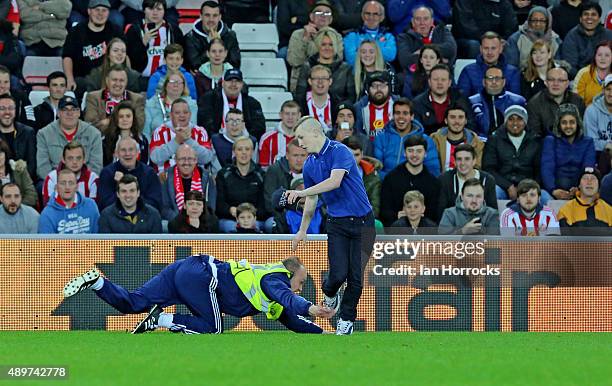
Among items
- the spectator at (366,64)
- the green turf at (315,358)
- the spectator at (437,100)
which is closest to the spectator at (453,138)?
the spectator at (437,100)

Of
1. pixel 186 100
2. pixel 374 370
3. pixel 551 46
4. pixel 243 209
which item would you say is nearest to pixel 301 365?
pixel 374 370

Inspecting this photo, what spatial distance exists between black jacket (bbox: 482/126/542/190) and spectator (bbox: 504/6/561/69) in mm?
1958

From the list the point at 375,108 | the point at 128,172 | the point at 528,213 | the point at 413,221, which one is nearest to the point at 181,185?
the point at 128,172

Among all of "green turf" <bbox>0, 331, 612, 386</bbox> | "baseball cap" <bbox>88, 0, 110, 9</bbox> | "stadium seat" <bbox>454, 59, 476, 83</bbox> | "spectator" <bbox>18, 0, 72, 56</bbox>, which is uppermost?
"baseball cap" <bbox>88, 0, 110, 9</bbox>

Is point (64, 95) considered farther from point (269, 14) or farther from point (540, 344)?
point (540, 344)

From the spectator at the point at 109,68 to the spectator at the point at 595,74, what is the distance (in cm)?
582

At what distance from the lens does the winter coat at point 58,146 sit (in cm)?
1666

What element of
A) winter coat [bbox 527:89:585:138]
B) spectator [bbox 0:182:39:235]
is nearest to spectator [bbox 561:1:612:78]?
winter coat [bbox 527:89:585:138]

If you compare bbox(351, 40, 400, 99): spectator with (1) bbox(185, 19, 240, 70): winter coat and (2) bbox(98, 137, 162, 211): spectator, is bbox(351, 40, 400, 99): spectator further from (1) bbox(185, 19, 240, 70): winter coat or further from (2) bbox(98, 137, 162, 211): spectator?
(2) bbox(98, 137, 162, 211): spectator

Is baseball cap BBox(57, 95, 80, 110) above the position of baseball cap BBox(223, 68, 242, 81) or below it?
below

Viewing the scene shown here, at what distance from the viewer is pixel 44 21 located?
18.8 m

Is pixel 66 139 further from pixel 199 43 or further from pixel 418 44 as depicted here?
pixel 418 44

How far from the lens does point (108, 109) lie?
57.1 ft

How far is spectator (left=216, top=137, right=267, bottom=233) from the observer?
633 inches
